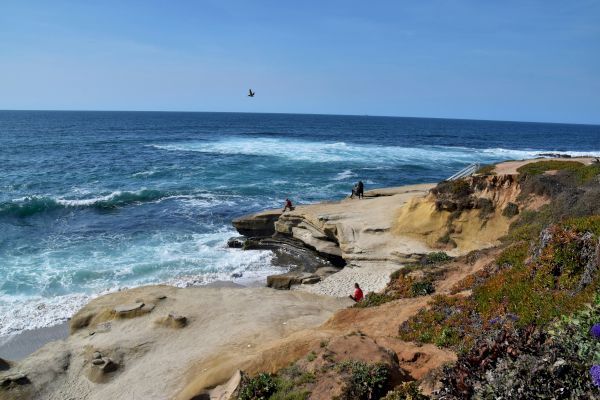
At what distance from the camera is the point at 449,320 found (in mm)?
11586

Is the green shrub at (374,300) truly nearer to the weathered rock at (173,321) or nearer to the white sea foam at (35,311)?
the weathered rock at (173,321)

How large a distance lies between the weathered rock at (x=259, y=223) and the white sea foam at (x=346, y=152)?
35.0 m

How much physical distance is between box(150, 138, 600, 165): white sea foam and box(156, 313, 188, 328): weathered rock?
4973 centimetres

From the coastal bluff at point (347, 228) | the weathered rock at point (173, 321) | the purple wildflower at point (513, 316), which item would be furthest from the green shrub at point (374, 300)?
the coastal bluff at point (347, 228)

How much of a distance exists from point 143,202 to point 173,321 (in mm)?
26096

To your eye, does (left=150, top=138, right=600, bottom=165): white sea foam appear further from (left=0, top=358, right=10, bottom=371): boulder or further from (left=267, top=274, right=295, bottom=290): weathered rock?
(left=0, top=358, right=10, bottom=371): boulder

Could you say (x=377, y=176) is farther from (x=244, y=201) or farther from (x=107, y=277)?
(x=107, y=277)

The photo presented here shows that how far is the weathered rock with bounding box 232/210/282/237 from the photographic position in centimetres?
3025

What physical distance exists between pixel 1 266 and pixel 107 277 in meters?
6.33

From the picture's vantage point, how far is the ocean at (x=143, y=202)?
23.6 m

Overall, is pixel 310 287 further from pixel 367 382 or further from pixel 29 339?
pixel 367 382

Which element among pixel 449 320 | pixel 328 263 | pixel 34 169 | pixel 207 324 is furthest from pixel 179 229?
pixel 34 169

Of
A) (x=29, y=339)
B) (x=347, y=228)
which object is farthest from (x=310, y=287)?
(x=29, y=339)

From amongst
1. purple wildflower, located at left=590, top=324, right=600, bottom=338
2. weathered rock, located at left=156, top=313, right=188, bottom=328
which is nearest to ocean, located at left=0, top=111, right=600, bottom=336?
weathered rock, located at left=156, top=313, right=188, bottom=328
